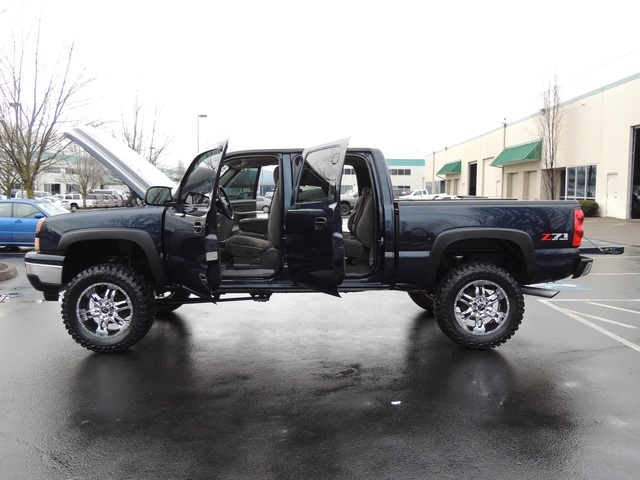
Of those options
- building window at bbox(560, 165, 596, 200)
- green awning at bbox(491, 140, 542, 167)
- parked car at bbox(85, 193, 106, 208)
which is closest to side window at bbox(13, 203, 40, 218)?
building window at bbox(560, 165, 596, 200)

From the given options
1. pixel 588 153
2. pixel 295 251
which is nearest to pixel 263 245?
pixel 295 251

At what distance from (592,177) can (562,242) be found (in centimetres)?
2752

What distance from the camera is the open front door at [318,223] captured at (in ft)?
16.8

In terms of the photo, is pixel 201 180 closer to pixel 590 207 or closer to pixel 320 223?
pixel 320 223

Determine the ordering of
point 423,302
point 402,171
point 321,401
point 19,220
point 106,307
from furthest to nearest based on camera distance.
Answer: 1. point 402,171
2. point 19,220
3. point 423,302
4. point 106,307
5. point 321,401

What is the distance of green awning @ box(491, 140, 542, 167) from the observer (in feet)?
117

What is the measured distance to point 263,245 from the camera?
6.10 m

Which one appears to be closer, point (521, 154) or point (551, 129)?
point (551, 129)

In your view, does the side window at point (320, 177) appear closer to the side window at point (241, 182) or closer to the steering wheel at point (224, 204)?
the steering wheel at point (224, 204)

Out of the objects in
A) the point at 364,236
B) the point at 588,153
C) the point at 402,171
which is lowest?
the point at 364,236

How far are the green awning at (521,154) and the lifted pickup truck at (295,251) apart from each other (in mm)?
32231

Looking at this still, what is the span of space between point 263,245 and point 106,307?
1696 mm

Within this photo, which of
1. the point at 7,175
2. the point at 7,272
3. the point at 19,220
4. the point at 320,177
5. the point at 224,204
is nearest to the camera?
the point at 320,177

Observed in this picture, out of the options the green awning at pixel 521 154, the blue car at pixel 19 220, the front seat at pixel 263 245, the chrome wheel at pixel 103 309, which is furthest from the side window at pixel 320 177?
the green awning at pixel 521 154
